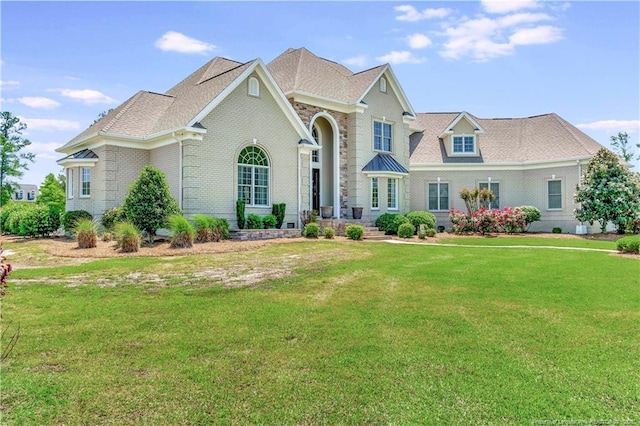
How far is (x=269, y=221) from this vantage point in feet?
62.5

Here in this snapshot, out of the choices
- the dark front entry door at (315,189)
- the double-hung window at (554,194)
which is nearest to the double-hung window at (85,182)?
the dark front entry door at (315,189)

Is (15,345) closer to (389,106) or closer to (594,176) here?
(389,106)

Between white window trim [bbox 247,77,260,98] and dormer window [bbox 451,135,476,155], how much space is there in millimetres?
15783

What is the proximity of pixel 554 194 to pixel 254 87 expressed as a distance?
1971cm

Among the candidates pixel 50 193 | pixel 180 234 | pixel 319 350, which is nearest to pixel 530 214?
pixel 180 234

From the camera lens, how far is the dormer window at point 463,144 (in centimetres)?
2984

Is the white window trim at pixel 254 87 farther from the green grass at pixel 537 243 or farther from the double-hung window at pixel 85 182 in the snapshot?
the green grass at pixel 537 243

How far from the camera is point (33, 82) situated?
14.6m

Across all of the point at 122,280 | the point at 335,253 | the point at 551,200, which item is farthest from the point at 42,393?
the point at 551,200

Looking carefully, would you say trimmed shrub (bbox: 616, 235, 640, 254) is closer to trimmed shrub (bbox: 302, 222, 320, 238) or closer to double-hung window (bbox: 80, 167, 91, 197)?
trimmed shrub (bbox: 302, 222, 320, 238)

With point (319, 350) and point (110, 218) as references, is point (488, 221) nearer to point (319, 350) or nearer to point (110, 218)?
point (110, 218)

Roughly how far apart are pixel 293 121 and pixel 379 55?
12.7m

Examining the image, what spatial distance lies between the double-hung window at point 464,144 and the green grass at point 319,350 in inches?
830

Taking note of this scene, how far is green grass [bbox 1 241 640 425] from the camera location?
3.99 meters
